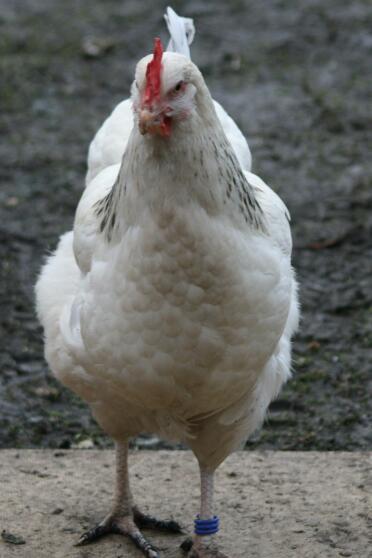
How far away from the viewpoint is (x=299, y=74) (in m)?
8.74

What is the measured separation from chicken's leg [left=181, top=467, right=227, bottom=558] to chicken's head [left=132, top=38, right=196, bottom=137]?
1515 millimetres

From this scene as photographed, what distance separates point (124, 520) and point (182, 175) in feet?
5.26

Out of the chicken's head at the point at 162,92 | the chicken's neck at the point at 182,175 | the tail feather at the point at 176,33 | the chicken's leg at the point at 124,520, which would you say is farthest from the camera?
the chicken's leg at the point at 124,520

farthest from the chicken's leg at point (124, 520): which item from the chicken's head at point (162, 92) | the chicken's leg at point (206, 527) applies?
the chicken's head at point (162, 92)

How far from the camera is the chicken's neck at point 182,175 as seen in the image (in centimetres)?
306

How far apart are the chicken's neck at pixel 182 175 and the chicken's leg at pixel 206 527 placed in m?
1.14

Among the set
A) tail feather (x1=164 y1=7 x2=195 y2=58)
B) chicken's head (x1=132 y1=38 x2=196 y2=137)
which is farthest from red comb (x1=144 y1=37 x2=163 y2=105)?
tail feather (x1=164 y1=7 x2=195 y2=58)

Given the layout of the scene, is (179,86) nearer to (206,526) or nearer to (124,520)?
(206,526)

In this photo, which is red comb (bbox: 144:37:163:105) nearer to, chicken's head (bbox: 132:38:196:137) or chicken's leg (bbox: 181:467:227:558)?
chicken's head (bbox: 132:38:196:137)

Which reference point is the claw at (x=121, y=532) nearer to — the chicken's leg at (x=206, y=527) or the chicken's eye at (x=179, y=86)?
the chicken's leg at (x=206, y=527)

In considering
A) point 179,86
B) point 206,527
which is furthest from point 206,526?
point 179,86

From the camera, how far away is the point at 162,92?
295 cm

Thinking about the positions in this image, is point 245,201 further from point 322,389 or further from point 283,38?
point 283,38

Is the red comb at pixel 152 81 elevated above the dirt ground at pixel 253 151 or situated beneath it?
elevated above
